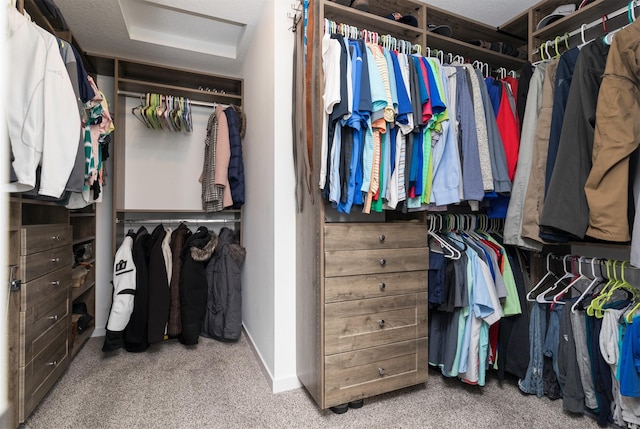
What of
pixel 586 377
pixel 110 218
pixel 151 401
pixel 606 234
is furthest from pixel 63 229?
pixel 586 377

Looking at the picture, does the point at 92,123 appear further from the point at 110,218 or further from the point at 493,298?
the point at 493,298

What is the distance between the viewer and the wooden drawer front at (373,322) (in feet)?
Answer: 4.44

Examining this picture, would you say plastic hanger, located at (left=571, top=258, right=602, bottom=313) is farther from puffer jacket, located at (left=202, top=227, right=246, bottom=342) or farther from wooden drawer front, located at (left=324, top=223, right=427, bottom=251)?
puffer jacket, located at (left=202, top=227, right=246, bottom=342)

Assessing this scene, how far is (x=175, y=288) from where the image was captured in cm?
217

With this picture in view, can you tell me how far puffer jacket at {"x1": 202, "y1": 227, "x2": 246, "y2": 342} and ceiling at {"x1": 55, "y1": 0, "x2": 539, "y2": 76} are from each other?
61.1 inches

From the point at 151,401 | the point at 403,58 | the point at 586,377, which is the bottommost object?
the point at 151,401

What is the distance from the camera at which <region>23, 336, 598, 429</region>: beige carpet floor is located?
1.35 m

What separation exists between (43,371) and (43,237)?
640 mm

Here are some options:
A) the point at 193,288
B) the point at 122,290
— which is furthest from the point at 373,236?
the point at 122,290

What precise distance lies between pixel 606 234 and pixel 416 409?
114 centimetres

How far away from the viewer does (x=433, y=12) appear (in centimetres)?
171

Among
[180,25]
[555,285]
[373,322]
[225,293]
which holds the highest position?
[180,25]

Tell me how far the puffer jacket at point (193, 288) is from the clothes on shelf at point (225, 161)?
353mm

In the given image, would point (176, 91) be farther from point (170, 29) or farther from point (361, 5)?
point (361, 5)
